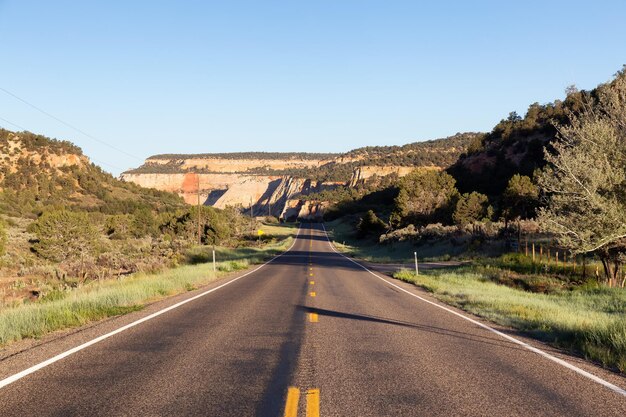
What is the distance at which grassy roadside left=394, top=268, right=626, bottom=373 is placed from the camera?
781 cm

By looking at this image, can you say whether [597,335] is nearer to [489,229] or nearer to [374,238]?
[489,229]

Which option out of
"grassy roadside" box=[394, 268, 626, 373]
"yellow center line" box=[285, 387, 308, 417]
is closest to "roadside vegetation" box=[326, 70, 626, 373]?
"grassy roadside" box=[394, 268, 626, 373]

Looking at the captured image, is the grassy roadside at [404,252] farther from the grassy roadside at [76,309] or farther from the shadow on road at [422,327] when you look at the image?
the shadow on road at [422,327]

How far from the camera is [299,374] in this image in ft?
19.9

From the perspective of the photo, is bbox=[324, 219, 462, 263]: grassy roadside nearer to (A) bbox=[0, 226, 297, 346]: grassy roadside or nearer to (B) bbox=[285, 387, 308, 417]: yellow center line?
(A) bbox=[0, 226, 297, 346]: grassy roadside

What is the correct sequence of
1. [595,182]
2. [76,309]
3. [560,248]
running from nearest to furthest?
[76,309] < [595,182] < [560,248]

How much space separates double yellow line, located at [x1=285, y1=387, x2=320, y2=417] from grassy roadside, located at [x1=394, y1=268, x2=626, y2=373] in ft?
13.9

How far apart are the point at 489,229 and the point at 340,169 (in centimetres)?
13124

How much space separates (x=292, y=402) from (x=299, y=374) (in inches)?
43.7

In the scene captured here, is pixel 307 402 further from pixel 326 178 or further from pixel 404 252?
pixel 326 178

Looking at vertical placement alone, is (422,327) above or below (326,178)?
below

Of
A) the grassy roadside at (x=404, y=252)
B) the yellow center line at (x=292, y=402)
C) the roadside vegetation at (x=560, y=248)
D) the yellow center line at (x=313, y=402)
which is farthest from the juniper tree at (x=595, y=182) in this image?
the grassy roadside at (x=404, y=252)

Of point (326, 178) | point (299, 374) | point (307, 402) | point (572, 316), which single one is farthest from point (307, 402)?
point (326, 178)

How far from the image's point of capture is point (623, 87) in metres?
17.3
